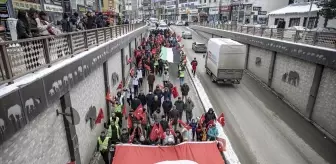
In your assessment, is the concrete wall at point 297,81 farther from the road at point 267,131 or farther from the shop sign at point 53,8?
the shop sign at point 53,8

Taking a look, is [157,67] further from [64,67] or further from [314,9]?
[314,9]

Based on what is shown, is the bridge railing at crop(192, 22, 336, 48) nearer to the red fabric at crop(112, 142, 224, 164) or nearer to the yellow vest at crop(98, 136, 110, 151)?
the red fabric at crop(112, 142, 224, 164)

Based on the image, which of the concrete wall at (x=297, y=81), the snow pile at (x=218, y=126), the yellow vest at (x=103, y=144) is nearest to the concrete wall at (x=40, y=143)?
the yellow vest at (x=103, y=144)

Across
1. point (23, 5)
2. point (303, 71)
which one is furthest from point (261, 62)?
point (23, 5)

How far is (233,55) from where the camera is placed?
52.2ft

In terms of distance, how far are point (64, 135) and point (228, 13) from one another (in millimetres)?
65248

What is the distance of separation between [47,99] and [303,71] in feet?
45.3

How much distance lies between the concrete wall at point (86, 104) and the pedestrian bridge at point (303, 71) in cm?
1102

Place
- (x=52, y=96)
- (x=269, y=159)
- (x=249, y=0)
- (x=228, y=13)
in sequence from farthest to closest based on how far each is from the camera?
(x=228, y=13) → (x=249, y=0) → (x=269, y=159) → (x=52, y=96)

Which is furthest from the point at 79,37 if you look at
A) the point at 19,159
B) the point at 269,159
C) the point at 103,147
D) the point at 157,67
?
the point at 157,67

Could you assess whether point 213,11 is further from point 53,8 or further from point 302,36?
point 53,8

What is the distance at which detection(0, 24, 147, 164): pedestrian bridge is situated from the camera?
3.84 metres

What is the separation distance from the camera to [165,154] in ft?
21.0

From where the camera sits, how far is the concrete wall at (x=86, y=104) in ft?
24.5
